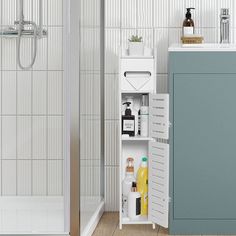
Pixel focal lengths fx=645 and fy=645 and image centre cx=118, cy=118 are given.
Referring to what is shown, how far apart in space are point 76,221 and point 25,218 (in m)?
0.31

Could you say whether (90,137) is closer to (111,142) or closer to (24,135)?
(24,135)

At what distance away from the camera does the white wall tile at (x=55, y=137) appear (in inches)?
135

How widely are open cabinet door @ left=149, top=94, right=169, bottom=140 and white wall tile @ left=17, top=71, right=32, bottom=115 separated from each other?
80cm

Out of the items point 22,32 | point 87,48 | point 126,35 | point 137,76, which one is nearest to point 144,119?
point 137,76

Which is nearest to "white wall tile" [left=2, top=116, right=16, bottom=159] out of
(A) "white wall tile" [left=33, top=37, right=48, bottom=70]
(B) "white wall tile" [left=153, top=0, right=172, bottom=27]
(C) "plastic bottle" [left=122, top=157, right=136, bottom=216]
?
(A) "white wall tile" [left=33, top=37, right=48, bottom=70]

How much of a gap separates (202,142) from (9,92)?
3.88 ft

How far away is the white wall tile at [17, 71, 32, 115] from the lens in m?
3.61

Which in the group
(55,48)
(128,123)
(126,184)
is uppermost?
(55,48)

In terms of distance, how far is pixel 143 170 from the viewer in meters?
4.08

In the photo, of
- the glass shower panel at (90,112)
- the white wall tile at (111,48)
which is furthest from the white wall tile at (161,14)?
the glass shower panel at (90,112)

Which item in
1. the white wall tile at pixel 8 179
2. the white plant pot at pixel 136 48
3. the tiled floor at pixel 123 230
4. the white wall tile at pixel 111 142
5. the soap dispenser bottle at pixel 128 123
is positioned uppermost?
the white plant pot at pixel 136 48

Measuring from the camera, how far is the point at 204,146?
388 centimetres

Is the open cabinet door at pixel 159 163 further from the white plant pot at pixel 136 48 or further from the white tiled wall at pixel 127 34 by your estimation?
the white tiled wall at pixel 127 34

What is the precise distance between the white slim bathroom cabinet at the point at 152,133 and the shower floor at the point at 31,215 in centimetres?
58
